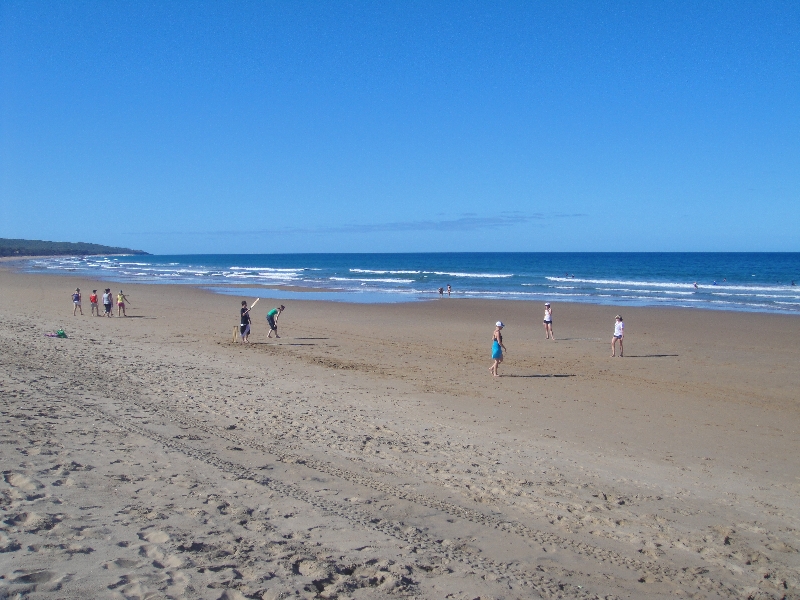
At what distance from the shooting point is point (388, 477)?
6.91m

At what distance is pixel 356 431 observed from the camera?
882 cm

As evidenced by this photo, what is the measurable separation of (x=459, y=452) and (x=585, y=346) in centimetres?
1217

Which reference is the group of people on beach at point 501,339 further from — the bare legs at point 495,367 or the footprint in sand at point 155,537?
the footprint in sand at point 155,537

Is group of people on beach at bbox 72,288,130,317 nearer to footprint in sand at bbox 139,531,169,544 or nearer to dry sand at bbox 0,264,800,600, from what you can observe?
dry sand at bbox 0,264,800,600

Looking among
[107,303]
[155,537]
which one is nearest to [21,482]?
[155,537]

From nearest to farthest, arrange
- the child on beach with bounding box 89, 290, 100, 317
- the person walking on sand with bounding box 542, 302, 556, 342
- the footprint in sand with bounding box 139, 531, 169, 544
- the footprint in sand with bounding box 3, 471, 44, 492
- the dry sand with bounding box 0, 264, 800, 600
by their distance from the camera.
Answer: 1. the dry sand with bounding box 0, 264, 800, 600
2. the footprint in sand with bounding box 139, 531, 169, 544
3. the footprint in sand with bounding box 3, 471, 44, 492
4. the person walking on sand with bounding box 542, 302, 556, 342
5. the child on beach with bounding box 89, 290, 100, 317

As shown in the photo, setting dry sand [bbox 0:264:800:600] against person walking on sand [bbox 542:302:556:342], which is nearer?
dry sand [bbox 0:264:800:600]

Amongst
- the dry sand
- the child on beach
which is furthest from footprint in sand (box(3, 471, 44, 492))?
the child on beach

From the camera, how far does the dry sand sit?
4.61 metres

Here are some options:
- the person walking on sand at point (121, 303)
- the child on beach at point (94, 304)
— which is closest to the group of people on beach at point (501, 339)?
the person walking on sand at point (121, 303)

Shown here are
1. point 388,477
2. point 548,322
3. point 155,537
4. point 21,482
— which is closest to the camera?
point 155,537

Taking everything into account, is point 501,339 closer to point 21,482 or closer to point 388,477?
point 388,477

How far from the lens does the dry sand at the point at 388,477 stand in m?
4.61

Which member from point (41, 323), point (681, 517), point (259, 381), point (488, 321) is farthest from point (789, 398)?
point (41, 323)
